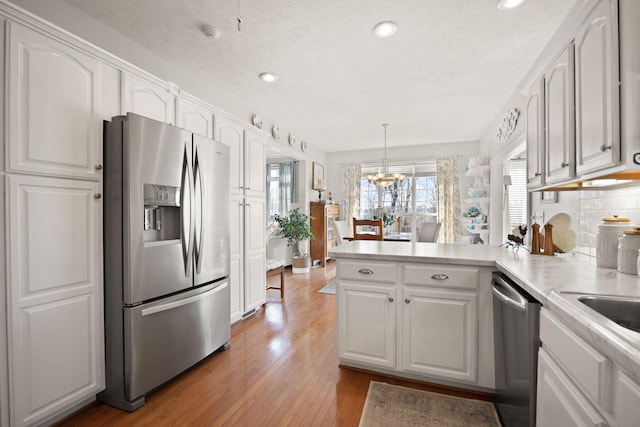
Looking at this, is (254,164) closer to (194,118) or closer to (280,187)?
(194,118)

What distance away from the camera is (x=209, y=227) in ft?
7.64

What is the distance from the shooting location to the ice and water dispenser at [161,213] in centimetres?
191

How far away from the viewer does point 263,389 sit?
2.00 meters

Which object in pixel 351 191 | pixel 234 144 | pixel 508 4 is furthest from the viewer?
pixel 351 191

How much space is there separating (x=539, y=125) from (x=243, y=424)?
8.61 ft

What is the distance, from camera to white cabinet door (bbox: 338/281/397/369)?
2.05m

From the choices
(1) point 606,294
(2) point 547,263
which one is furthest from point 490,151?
(1) point 606,294

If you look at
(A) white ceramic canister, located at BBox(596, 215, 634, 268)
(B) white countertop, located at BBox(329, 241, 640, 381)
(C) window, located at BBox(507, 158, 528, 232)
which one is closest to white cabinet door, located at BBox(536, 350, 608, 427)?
(B) white countertop, located at BBox(329, 241, 640, 381)

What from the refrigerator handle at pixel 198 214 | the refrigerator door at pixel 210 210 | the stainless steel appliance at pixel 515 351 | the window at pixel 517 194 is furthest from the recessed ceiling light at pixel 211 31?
the window at pixel 517 194

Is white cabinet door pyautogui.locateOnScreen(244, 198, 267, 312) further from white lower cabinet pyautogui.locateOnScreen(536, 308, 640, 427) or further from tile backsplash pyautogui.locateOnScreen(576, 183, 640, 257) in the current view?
tile backsplash pyautogui.locateOnScreen(576, 183, 640, 257)

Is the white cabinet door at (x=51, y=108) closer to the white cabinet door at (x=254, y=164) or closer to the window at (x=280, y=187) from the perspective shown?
the white cabinet door at (x=254, y=164)

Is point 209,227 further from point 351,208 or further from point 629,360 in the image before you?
point 351,208

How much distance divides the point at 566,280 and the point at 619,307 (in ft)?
0.83

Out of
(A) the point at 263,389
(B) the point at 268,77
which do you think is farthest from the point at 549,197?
(B) the point at 268,77
